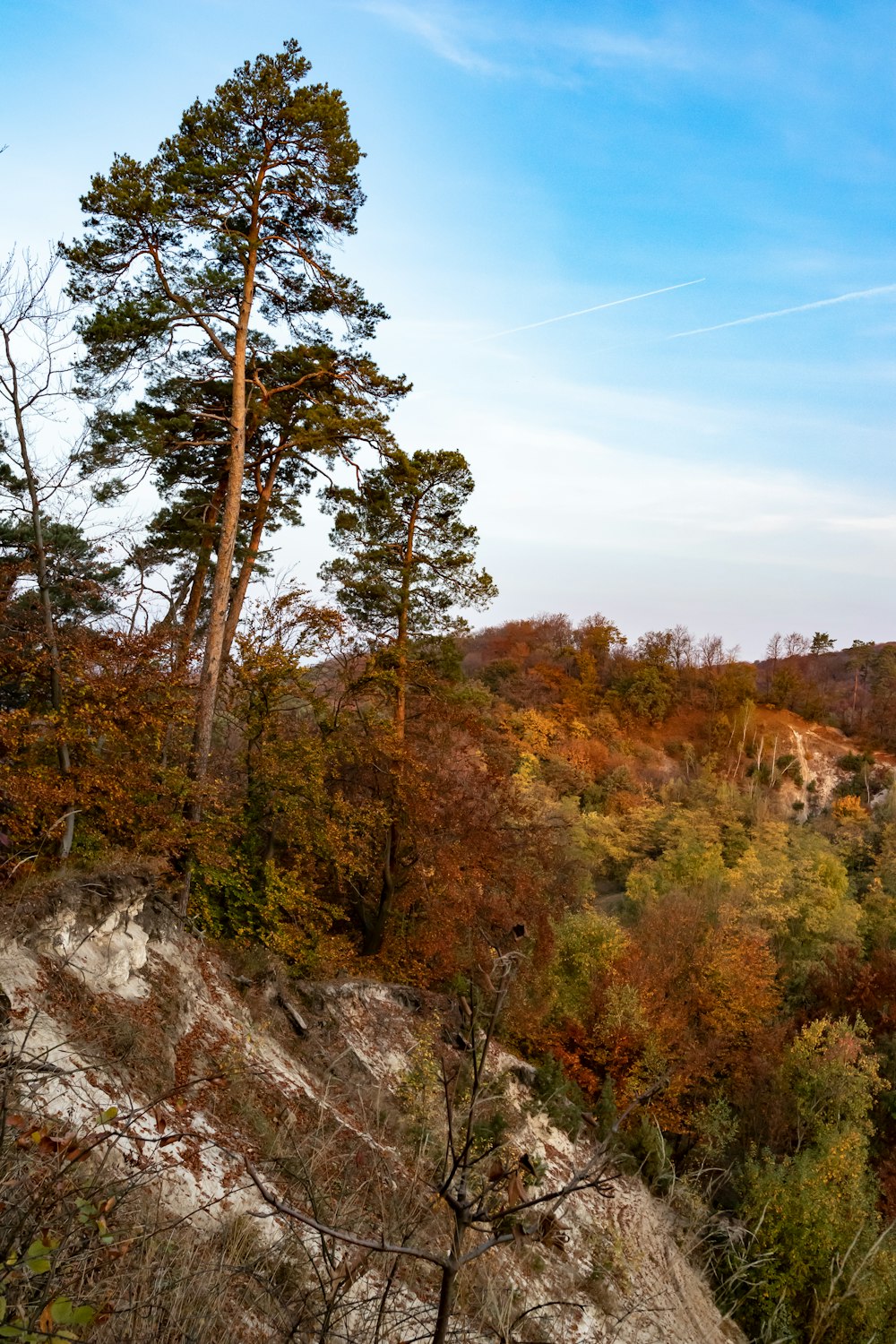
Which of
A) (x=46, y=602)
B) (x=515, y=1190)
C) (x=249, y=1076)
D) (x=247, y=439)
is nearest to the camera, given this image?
(x=515, y=1190)

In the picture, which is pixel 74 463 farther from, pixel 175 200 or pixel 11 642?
pixel 175 200

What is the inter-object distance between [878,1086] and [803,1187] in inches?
235

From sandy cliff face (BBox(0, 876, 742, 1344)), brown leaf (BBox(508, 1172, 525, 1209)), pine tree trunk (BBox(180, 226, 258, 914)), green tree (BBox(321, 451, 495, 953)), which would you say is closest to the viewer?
brown leaf (BBox(508, 1172, 525, 1209))

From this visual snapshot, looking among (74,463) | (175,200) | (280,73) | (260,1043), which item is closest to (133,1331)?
(260,1043)

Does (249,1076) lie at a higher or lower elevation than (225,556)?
lower

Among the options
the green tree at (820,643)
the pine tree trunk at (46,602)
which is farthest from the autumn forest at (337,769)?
the green tree at (820,643)

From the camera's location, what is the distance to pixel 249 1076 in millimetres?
9984

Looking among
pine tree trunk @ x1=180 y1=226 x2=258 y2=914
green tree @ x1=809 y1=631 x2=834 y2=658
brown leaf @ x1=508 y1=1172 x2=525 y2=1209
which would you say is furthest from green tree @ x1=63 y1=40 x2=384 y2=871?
green tree @ x1=809 y1=631 x2=834 y2=658

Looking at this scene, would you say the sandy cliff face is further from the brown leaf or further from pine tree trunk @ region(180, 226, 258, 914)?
the brown leaf

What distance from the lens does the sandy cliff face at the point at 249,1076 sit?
7.51 m

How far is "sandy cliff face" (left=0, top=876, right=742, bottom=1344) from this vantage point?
7.51 meters

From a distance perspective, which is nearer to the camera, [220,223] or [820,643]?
[220,223]

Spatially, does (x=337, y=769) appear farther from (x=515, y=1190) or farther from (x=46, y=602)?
(x=515, y=1190)

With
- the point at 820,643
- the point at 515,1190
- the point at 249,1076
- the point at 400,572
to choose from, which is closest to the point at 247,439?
the point at 400,572
